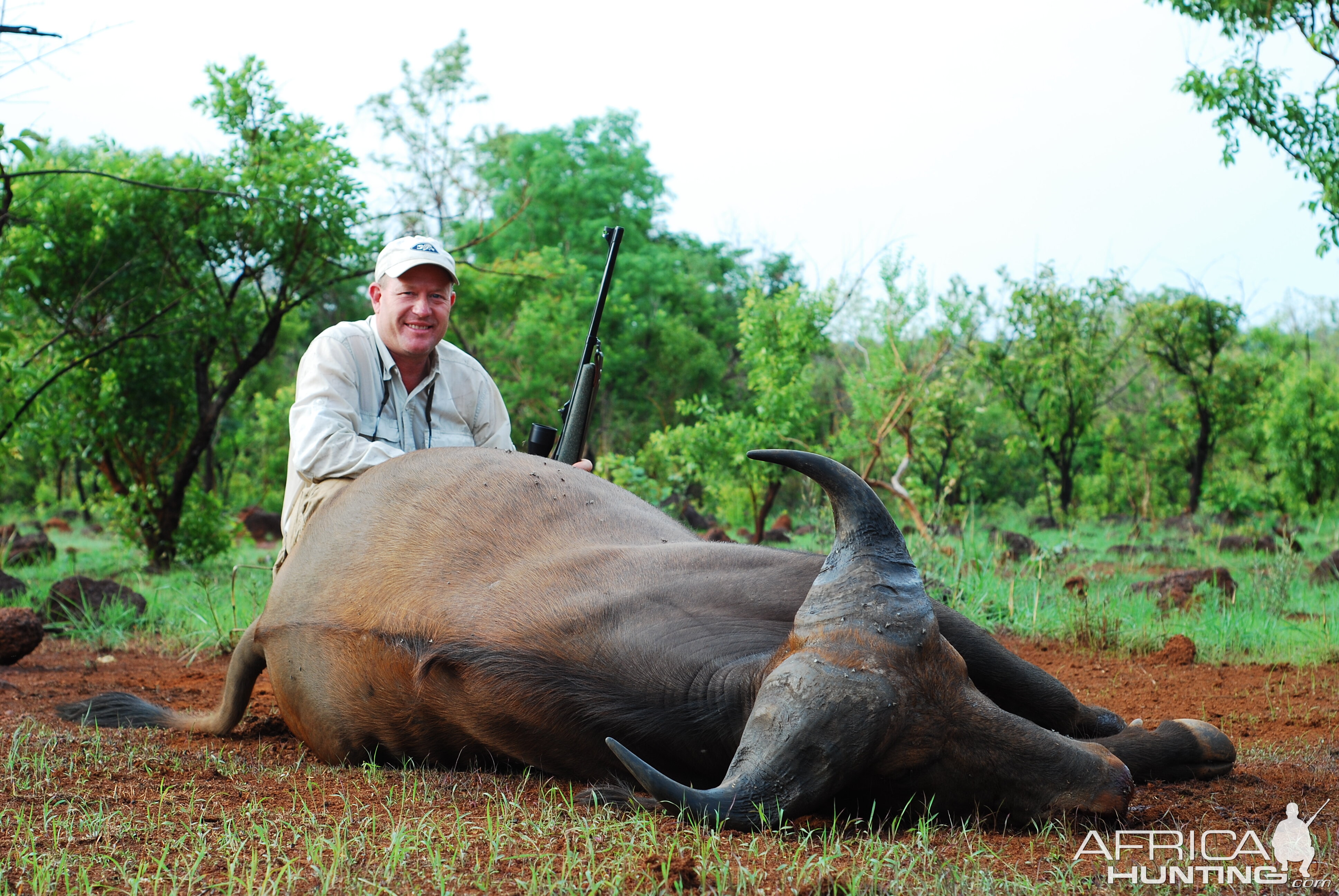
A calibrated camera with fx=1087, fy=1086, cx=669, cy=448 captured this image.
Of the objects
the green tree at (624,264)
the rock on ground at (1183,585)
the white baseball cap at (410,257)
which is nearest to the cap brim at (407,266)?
the white baseball cap at (410,257)

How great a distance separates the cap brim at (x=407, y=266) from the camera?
13.4 feet

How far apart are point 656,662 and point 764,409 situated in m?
9.62

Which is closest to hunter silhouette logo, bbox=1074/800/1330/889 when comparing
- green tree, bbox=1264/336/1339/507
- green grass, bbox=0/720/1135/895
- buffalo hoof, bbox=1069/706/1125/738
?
green grass, bbox=0/720/1135/895

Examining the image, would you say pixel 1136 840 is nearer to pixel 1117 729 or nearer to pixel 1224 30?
pixel 1117 729

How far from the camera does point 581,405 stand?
16.2ft

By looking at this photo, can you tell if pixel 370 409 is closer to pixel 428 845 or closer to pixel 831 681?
pixel 428 845

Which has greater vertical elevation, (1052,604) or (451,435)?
(451,435)

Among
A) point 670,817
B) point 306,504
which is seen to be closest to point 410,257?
point 306,504

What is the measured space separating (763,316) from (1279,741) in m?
9.39

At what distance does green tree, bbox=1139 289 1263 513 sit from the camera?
17.8m

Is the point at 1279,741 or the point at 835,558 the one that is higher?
the point at 835,558

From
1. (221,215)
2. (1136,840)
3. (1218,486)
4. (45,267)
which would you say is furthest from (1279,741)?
(1218,486)

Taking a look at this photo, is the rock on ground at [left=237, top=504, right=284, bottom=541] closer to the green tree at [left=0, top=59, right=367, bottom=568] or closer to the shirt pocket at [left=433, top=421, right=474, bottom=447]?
the green tree at [left=0, top=59, right=367, bottom=568]

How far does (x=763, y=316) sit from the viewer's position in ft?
41.8
